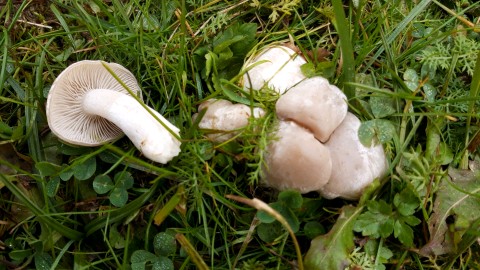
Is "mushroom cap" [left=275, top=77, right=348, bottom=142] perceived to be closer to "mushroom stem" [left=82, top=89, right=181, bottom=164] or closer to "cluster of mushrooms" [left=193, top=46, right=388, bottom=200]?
"cluster of mushrooms" [left=193, top=46, right=388, bottom=200]

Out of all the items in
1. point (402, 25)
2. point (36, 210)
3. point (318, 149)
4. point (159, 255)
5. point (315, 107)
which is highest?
point (402, 25)

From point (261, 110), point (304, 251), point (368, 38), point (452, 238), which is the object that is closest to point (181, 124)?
point (261, 110)

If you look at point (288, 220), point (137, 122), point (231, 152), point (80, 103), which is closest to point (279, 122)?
point (231, 152)

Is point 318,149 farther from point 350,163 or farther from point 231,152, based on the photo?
point 231,152

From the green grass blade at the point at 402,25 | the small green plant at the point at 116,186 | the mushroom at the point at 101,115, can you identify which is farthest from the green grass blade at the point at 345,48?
the small green plant at the point at 116,186

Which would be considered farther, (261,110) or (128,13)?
(128,13)

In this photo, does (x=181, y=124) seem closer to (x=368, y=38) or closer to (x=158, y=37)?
(x=158, y=37)

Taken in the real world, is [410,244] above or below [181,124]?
below
